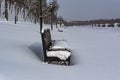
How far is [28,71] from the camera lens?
934cm

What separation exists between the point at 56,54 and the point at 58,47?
0.42 m

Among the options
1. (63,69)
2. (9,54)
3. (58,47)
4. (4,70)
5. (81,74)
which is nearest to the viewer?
(4,70)

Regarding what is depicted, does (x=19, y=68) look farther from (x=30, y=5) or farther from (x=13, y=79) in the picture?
(x=30, y=5)

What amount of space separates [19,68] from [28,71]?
12.9 inches

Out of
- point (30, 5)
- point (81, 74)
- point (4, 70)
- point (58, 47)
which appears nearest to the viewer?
point (4, 70)

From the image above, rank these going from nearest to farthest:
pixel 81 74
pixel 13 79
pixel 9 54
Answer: pixel 13 79 → pixel 81 74 → pixel 9 54

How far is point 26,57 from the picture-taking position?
1145cm

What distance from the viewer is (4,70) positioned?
8.95 meters

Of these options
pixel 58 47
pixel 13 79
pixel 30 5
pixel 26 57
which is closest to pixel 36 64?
pixel 26 57

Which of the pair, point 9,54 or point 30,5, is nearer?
point 9,54

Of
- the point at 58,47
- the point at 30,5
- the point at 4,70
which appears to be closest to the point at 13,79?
the point at 4,70

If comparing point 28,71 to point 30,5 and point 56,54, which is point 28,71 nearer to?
point 56,54

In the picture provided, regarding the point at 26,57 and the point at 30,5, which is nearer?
the point at 26,57

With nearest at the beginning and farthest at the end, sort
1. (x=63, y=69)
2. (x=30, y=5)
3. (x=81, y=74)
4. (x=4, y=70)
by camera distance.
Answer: (x=4, y=70) < (x=81, y=74) < (x=63, y=69) < (x=30, y=5)
